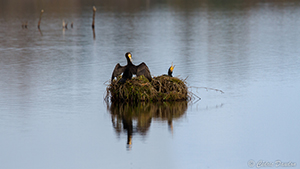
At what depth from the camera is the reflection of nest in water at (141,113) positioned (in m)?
11.5

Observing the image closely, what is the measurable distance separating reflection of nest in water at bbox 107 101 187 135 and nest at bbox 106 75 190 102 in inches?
7.9

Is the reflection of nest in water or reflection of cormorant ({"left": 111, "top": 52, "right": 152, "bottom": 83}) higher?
reflection of cormorant ({"left": 111, "top": 52, "right": 152, "bottom": 83})

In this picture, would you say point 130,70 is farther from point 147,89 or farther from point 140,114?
point 140,114

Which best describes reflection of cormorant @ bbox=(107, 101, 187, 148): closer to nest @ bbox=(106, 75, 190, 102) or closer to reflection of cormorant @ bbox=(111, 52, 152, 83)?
nest @ bbox=(106, 75, 190, 102)

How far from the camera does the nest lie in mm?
13437

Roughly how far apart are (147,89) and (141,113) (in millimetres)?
1041

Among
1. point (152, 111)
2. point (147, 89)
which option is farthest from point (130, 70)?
point (152, 111)

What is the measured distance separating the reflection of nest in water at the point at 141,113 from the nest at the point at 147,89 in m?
0.20

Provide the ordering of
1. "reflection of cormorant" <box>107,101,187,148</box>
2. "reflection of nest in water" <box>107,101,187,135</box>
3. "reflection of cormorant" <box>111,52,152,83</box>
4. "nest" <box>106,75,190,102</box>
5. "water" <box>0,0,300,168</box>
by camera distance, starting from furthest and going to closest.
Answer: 1. "nest" <box>106,75,190,102</box>
2. "reflection of cormorant" <box>111,52,152,83</box>
3. "reflection of nest in water" <box>107,101,187,135</box>
4. "reflection of cormorant" <box>107,101,187,148</box>
5. "water" <box>0,0,300,168</box>

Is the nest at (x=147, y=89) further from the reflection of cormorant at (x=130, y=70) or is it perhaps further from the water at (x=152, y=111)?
the water at (x=152, y=111)

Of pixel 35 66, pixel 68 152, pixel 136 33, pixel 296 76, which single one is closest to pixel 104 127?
pixel 68 152

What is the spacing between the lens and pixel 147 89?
13.5 m

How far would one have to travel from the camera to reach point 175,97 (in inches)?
544

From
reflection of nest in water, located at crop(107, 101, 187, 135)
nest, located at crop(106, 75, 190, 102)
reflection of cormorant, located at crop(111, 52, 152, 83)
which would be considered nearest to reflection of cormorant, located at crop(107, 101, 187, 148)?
reflection of nest in water, located at crop(107, 101, 187, 135)
